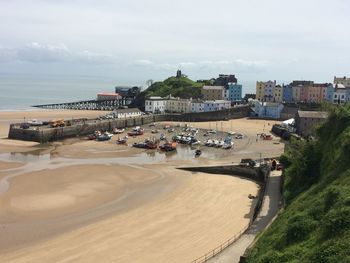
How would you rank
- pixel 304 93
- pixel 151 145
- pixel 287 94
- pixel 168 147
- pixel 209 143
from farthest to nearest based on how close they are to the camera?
pixel 287 94
pixel 304 93
pixel 209 143
pixel 151 145
pixel 168 147

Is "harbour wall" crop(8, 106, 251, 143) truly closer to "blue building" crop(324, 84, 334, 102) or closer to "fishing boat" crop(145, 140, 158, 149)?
"fishing boat" crop(145, 140, 158, 149)

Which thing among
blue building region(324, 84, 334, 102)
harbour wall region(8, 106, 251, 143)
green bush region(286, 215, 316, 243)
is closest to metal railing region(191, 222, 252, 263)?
green bush region(286, 215, 316, 243)

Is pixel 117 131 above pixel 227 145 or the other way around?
above

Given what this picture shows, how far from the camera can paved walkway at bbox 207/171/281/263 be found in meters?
18.9

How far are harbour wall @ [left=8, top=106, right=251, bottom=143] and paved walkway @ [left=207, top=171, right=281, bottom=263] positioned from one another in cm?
2866

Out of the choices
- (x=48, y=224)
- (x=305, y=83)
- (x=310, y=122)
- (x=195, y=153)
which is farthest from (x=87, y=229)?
(x=305, y=83)

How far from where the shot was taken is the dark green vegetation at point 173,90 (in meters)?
98.8

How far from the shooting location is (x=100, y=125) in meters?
62.4

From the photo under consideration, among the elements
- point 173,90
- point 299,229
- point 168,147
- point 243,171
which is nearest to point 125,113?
point 168,147

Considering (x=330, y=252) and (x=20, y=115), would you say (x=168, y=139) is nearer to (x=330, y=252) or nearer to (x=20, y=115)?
(x=20, y=115)

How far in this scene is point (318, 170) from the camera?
86.7ft

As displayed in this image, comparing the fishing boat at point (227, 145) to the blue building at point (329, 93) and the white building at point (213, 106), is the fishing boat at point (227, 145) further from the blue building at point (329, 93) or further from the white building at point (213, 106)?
the blue building at point (329, 93)

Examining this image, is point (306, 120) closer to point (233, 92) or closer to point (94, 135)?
point (94, 135)

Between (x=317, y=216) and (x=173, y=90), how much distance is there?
8803cm
